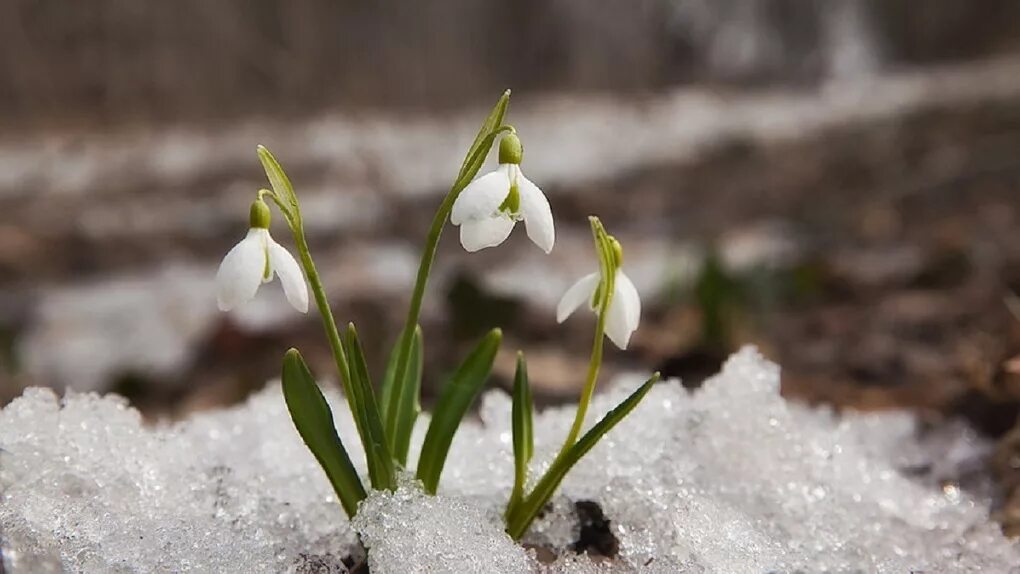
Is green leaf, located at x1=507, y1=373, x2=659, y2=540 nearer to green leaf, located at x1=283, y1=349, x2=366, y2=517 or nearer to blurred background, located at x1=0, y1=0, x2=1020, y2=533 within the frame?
green leaf, located at x1=283, y1=349, x2=366, y2=517

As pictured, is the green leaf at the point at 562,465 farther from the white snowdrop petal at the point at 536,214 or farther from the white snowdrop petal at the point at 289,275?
the white snowdrop petal at the point at 289,275

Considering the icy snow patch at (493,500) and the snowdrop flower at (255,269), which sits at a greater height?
the snowdrop flower at (255,269)

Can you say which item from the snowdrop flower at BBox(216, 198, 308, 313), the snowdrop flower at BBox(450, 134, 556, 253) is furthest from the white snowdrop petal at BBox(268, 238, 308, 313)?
the snowdrop flower at BBox(450, 134, 556, 253)

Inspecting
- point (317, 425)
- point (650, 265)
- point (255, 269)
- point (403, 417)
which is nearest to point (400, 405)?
point (403, 417)

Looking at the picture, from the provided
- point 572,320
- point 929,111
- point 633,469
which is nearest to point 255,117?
point 572,320

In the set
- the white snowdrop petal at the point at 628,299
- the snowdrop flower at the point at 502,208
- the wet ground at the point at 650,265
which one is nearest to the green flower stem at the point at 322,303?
the snowdrop flower at the point at 502,208

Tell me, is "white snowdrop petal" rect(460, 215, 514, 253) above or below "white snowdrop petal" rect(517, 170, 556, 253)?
below

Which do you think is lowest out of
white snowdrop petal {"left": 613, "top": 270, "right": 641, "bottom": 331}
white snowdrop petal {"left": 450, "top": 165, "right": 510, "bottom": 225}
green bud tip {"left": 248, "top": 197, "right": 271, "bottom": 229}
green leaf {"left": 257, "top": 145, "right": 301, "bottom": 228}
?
white snowdrop petal {"left": 613, "top": 270, "right": 641, "bottom": 331}
